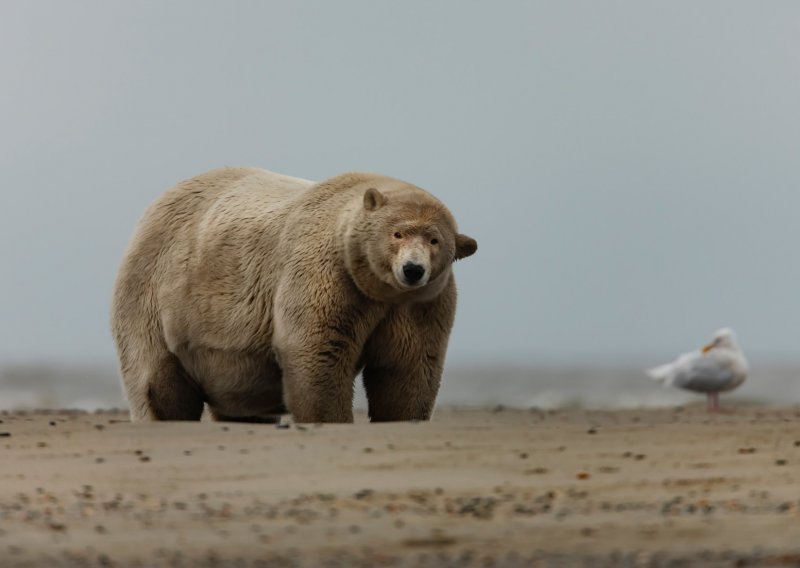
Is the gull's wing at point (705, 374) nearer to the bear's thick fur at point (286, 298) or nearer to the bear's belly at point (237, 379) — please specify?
the bear's thick fur at point (286, 298)

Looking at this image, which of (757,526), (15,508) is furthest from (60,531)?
(757,526)

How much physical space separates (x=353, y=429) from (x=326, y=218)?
228cm

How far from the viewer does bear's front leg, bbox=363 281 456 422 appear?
9.49 metres

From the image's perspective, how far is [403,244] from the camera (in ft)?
29.4

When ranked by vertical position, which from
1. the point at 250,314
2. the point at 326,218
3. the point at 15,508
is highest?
the point at 326,218

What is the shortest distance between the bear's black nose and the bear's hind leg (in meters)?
2.71

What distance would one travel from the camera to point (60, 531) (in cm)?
550

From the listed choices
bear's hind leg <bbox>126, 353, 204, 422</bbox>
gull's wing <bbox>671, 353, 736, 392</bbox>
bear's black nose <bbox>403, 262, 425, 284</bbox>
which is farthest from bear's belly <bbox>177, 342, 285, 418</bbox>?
gull's wing <bbox>671, 353, 736, 392</bbox>

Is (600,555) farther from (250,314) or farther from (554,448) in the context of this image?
(250,314)

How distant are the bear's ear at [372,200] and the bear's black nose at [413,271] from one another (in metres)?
0.62

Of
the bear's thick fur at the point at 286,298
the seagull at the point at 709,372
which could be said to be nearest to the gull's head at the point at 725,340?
the seagull at the point at 709,372

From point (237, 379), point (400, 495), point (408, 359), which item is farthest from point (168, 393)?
point (400, 495)

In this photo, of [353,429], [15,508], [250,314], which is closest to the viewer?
[15,508]

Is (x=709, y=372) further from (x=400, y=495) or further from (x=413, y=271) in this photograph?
(x=400, y=495)
